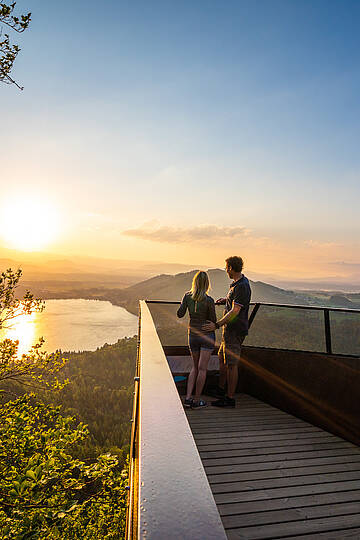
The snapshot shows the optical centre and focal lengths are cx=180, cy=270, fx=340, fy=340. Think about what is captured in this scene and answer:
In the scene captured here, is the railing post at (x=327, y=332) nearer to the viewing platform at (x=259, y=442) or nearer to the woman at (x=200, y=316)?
the viewing platform at (x=259, y=442)

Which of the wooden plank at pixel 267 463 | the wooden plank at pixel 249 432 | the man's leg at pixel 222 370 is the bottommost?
the wooden plank at pixel 249 432

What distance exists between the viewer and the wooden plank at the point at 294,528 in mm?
2189

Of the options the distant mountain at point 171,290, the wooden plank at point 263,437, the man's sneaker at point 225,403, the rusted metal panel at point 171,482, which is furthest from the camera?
the distant mountain at point 171,290

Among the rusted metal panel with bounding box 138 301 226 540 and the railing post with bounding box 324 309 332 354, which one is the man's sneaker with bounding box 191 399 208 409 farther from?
the rusted metal panel with bounding box 138 301 226 540

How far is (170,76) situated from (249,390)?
28.2ft

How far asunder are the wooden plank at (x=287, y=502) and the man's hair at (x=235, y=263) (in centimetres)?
242

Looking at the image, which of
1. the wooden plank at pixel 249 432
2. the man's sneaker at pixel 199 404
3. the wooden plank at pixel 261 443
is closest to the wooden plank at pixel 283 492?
the wooden plank at pixel 261 443

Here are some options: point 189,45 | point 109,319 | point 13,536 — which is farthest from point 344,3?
point 109,319

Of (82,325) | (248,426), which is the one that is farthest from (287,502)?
(82,325)

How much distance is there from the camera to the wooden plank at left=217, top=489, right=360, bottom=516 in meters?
2.45

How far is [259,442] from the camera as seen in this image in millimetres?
3574

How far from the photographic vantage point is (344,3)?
26.9 ft

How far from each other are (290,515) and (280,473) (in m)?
0.58

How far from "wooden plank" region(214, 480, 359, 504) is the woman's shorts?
1790 millimetres
